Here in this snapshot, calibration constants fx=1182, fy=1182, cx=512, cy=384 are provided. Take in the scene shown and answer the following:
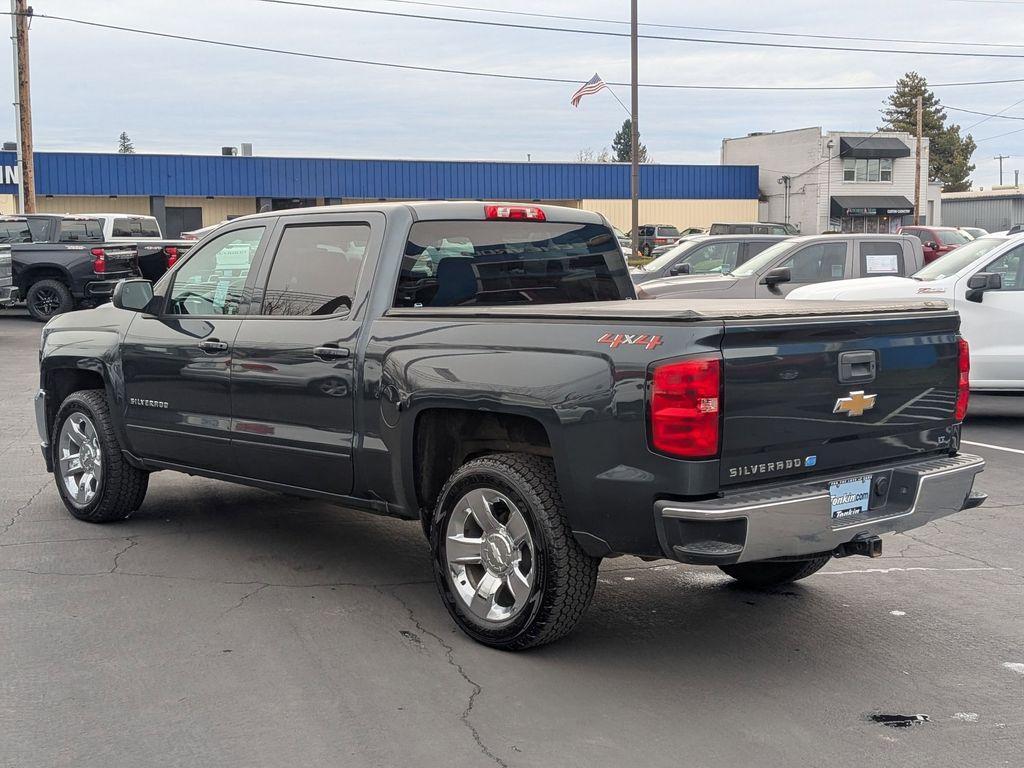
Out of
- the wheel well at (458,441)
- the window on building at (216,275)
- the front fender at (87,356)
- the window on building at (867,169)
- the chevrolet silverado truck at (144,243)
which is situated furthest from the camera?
the window on building at (867,169)

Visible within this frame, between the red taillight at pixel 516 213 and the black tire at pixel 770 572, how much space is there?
2.08m

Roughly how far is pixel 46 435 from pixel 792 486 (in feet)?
17.1

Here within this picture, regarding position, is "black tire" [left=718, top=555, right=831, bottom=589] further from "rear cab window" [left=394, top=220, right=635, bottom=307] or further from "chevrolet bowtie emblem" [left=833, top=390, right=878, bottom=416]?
"rear cab window" [left=394, top=220, right=635, bottom=307]

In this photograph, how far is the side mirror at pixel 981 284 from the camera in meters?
11.3

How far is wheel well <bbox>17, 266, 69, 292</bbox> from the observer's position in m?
21.9

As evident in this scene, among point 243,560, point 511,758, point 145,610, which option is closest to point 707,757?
point 511,758

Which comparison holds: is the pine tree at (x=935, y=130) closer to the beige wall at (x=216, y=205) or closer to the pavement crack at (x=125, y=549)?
the beige wall at (x=216, y=205)

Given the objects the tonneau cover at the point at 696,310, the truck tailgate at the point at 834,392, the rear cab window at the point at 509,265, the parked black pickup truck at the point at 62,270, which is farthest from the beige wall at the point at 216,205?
the truck tailgate at the point at 834,392

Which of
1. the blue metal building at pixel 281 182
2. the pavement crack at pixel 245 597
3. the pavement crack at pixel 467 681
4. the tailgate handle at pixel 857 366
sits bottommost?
the pavement crack at pixel 467 681

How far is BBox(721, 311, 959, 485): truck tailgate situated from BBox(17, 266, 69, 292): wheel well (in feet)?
64.3

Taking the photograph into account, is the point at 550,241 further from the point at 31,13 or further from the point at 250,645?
the point at 31,13

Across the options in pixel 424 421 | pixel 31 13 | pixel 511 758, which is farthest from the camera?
pixel 31 13

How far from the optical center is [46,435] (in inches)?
305

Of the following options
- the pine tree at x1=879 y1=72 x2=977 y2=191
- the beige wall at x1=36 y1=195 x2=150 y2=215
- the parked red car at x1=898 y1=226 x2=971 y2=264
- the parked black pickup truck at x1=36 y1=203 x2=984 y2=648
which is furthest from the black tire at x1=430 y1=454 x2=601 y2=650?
the pine tree at x1=879 y1=72 x2=977 y2=191
